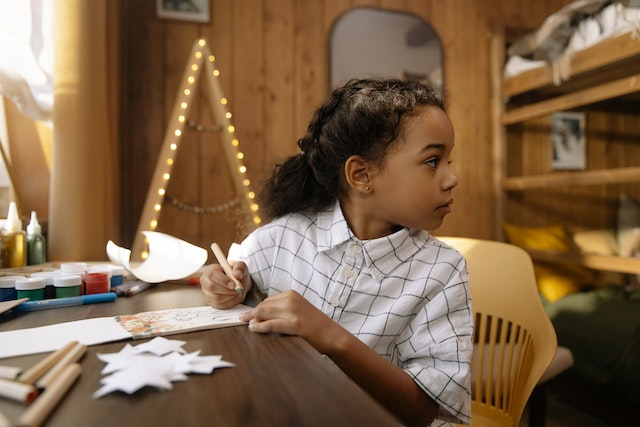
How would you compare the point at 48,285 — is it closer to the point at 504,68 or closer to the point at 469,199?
the point at 469,199

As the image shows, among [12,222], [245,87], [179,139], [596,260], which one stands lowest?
[596,260]

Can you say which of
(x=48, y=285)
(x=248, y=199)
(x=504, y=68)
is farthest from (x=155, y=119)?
(x=504, y=68)

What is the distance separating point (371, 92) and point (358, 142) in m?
0.09

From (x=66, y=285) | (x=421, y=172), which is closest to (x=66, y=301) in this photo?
(x=66, y=285)

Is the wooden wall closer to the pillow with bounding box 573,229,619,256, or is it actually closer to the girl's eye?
the pillow with bounding box 573,229,619,256

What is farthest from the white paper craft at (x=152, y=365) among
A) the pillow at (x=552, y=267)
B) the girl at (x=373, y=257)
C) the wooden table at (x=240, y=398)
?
the pillow at (x=552, y=267)

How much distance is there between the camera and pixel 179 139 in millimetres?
1584

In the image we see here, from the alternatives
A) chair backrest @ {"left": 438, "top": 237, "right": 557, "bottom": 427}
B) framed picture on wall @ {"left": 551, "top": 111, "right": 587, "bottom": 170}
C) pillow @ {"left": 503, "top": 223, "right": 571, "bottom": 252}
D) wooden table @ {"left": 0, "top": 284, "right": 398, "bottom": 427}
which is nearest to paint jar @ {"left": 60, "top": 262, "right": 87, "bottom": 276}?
wooden table @ {"left": 0, "top": 284, "right": 398, "bottom": 427}

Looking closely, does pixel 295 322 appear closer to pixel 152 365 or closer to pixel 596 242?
pixel 152 365

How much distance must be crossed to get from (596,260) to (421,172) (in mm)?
1458

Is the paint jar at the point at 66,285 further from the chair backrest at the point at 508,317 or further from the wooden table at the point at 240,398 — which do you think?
the chair backrest at the point at 508,317

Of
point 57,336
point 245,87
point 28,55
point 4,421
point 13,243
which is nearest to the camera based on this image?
point 4,421

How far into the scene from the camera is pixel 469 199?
8.09 feet

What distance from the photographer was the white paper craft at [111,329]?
20.3 inches
